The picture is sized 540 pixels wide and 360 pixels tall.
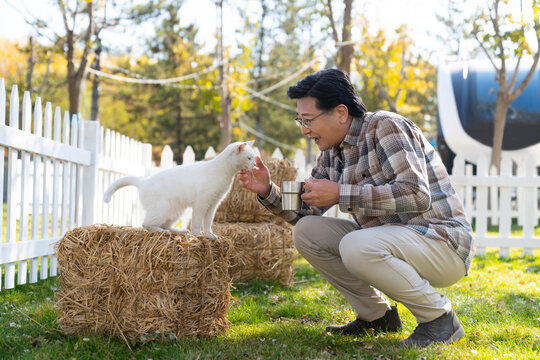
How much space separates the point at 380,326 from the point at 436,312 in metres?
0.44

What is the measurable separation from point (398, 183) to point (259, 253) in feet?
7.01

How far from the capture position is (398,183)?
2.44m

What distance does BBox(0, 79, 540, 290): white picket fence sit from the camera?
368 cm

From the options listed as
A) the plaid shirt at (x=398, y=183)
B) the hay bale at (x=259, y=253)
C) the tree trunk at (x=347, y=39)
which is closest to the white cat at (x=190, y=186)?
the plaid shirt at (x=398, y=183)

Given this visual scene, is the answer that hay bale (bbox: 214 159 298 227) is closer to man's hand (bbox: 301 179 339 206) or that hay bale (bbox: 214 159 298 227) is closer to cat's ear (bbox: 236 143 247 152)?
cat's ear (bbox: 236 143 247 152)

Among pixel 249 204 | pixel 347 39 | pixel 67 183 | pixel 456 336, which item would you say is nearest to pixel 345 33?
pixel 347 39

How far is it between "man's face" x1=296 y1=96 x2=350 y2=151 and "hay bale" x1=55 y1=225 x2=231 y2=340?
0.80 meters

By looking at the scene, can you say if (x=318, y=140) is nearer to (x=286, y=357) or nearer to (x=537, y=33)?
(x=286, y=357)

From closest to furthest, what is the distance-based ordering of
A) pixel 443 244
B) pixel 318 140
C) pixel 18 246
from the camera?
pixel 443 244 → pixel 318 140 → pixel 18 246

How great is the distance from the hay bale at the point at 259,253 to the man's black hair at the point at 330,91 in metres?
1.87

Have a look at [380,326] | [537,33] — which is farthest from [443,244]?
[537,33]

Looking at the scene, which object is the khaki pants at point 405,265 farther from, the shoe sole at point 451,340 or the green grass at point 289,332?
the green grass at point 289,332

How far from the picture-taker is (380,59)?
1143cm

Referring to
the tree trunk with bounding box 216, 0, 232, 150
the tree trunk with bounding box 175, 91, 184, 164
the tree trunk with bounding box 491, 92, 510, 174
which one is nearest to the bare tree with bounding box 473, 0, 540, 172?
the tree trunk with bounding box 491, 92, 510, 174
